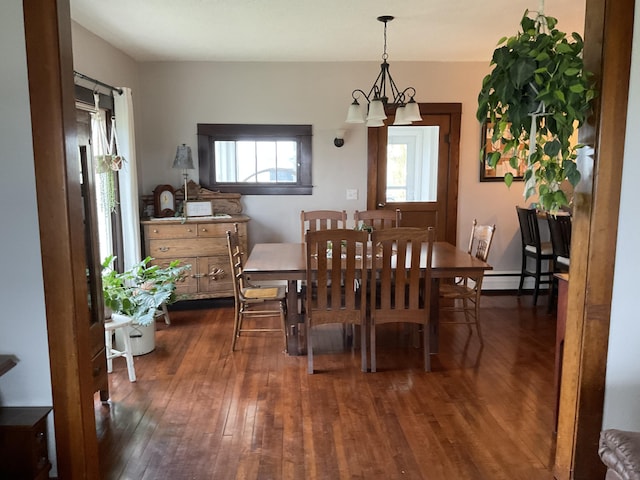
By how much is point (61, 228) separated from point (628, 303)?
6.88 feet

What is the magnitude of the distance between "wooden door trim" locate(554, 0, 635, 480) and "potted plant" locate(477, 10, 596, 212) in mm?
69

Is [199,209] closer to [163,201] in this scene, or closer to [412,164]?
[163,201]

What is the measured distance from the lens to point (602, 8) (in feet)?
Answer: 5.42

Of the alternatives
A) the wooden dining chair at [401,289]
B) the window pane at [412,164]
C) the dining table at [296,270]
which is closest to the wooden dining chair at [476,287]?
the dining table at [296,270]

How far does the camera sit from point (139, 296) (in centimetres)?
328

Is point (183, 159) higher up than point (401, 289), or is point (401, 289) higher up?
point (183, 159)

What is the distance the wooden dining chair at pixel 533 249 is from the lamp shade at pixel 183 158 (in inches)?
136

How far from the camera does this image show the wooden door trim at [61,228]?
1.57 meters

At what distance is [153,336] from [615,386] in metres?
3.07

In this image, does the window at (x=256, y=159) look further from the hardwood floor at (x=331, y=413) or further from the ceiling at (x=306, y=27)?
the hardwood floor at (x=331, y=413)

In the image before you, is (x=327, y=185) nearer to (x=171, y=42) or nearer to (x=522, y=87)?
(x=171, y=42)

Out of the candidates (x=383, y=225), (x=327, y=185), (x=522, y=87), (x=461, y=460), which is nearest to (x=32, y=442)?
(x=461, y=460)

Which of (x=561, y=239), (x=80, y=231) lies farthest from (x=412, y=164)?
(x=80, y=231)

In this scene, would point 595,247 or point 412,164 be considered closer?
point 595,247
